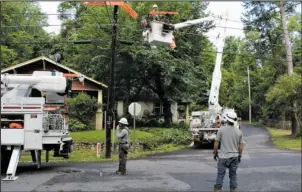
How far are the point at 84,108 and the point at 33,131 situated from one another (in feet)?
62.2

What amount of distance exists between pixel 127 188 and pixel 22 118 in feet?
13.6

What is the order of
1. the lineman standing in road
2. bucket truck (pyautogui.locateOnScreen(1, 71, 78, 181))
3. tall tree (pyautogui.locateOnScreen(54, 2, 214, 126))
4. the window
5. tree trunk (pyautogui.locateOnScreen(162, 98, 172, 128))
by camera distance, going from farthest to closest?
1. the window
2. tree trunk (pyautogui.locateOnScreen(162, 98, 172, 128))
3. tall tree (pyautogui.locateOnScreen(54, 2, 214, 126))
4. bucket truck (pyautogui.locateOnScreen(1, 71, 78, 181))
5. the lineman standing in road

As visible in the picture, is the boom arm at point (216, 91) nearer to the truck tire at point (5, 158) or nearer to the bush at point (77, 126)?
the bush at point (77, 126)

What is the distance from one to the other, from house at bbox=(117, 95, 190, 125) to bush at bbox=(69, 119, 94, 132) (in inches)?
197

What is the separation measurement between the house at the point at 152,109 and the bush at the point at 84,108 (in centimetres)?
403

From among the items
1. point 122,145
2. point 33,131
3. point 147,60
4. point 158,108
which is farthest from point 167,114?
point 33,131

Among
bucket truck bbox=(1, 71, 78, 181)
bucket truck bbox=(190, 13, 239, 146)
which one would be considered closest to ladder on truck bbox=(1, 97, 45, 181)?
bucket truck bbox=(1, 71, 78, 181)

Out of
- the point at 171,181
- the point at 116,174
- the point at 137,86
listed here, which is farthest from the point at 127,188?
the point at 137,86

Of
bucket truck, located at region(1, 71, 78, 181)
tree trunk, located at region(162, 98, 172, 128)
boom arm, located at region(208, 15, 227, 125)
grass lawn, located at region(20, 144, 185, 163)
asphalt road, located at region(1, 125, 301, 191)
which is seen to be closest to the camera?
asphalt road, located at region(1, 125, 301, 191)

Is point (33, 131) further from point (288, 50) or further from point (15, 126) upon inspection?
point (288, 50)

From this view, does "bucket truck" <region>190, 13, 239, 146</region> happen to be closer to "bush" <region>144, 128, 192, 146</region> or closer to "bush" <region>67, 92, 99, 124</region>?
"bush" <region>144, 128, 192, 146</region>

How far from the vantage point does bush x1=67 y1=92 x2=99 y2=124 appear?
30391 mm

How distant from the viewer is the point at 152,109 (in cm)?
3997

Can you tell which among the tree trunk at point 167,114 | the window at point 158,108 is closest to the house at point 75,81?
the tree trunk at point 167,114
